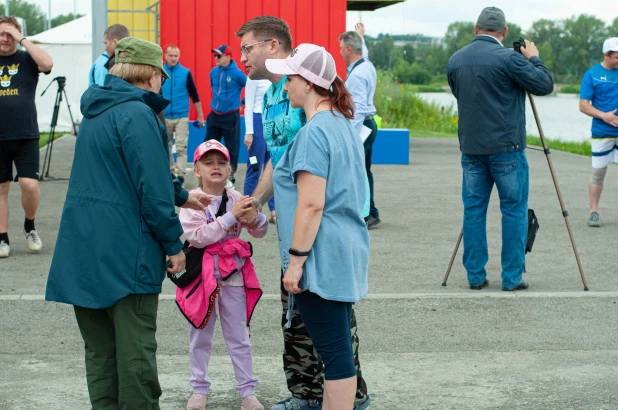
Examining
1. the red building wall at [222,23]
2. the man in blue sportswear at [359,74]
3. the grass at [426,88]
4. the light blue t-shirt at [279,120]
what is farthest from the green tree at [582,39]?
the light blue t-shirt at [279,120]

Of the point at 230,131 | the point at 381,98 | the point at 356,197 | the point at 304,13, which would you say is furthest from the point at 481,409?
the point at 381,98

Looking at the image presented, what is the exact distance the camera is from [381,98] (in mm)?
26703

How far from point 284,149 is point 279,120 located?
15 centimetres

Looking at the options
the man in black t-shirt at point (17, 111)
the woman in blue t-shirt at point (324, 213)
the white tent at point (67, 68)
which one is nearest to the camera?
the woman in blue t-shirt at point (324, 213)

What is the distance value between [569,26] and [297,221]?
35.2 m

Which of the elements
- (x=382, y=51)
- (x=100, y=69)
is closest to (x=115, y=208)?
(x=100, y=69)

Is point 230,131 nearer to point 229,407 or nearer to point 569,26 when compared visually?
point 229,407

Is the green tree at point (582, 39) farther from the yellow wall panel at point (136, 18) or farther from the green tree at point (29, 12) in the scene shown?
the green tree at point (29, 12)

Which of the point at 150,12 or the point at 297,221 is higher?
→ the point at 150,12

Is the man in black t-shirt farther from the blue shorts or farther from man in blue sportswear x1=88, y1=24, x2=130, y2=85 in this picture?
Answer: the blue shorts

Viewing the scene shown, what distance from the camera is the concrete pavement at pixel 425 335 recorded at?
500 centimetres

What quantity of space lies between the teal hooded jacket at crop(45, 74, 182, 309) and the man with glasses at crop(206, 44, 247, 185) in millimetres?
9416

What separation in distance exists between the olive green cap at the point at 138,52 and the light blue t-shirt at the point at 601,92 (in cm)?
777

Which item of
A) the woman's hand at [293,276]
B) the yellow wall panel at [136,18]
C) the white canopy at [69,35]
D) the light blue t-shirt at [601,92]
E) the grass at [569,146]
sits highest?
the yellow wall panel at [136,18]
